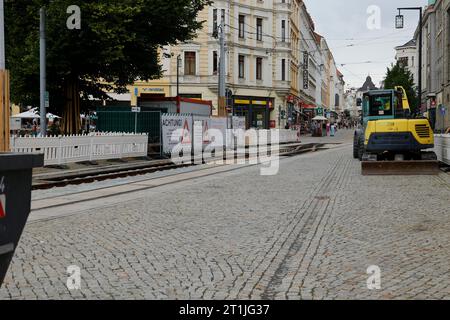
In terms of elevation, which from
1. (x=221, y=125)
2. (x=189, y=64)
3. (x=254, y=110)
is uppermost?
(x=189, y=64)

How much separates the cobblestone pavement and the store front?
42530mm

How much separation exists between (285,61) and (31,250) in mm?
53726

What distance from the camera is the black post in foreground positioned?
3496 mm

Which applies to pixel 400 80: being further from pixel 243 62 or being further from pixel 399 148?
pixel 399 148

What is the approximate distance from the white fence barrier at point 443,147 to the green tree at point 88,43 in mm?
11281

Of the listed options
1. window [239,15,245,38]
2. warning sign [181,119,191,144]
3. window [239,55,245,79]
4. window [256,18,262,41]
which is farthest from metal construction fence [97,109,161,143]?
window [256,18,262,41]

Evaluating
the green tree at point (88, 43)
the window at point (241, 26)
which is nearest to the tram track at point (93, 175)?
→ the green tree at point (88, 43)

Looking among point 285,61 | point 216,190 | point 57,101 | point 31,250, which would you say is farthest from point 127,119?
point 285,61

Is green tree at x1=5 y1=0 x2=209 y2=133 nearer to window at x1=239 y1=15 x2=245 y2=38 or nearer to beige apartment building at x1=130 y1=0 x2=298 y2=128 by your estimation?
beige apartment building at x1=130 y1=0 x2=298 y2=128

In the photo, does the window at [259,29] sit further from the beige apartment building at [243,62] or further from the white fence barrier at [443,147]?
the white fence barrier at [443,147]

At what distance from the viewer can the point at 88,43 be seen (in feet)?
74.3

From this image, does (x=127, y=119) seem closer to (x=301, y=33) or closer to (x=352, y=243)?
(x=352, y=243)

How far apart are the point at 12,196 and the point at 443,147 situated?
1739 centimetres

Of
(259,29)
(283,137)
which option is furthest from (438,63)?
(283,137)
